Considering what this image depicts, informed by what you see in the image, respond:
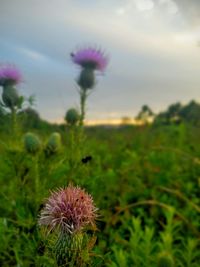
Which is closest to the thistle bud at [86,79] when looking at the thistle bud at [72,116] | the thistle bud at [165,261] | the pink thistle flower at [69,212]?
the thistle bud at [72,116]

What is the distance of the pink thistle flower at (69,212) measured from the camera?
1.33 metres

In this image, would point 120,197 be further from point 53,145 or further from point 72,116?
point 53,145

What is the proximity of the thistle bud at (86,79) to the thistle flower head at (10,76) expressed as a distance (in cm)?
33

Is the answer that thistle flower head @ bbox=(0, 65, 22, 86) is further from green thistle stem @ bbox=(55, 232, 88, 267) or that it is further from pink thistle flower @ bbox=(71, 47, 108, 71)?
green thistle stem @ bbox=(55, 232, 88, 267)

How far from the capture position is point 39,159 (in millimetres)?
A: 2604

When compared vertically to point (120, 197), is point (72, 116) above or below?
above

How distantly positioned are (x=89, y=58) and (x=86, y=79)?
0.15 m

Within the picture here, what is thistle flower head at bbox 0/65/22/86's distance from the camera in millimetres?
3043

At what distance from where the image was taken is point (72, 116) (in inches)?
116

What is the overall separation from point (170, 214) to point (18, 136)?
1006 millimetres

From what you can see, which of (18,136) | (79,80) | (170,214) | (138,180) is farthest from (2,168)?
(138,180)

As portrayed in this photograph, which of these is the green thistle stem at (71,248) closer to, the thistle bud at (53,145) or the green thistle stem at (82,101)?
the thistle bud at (53,145)

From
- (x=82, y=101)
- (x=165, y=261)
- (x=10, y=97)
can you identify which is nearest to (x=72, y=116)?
(x=82, y=101)

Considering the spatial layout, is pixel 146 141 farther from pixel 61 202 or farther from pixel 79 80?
pixel 61 202
